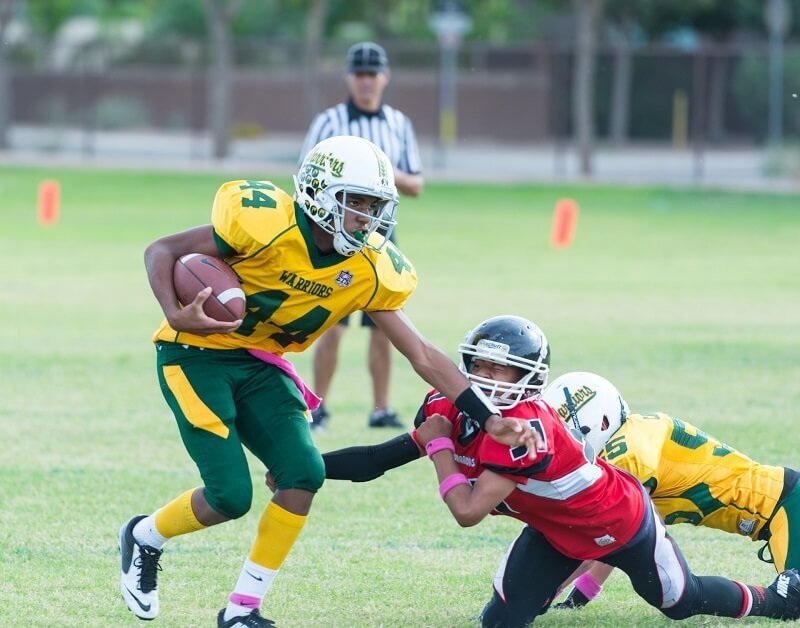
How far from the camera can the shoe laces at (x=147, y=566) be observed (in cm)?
460

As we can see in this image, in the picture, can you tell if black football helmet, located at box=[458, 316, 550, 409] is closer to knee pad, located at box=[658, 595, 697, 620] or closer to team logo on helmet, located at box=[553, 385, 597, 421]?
team logo on helmet, located at box=[553, 385, 597, 421]

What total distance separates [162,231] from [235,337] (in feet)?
46.7

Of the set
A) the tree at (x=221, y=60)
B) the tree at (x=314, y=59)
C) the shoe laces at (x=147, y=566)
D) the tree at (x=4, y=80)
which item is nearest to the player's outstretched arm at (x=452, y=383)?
the shoe laces at (x=147, y=566)

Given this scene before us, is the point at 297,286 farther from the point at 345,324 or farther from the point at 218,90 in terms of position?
the point at 218,90

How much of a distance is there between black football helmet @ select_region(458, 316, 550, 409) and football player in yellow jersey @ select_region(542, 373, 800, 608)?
35cm

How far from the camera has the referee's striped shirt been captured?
8484 millimetres

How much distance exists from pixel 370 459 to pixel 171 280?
0.92m

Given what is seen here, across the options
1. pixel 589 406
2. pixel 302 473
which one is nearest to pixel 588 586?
pixel 589 406

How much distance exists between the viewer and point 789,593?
15.6ft

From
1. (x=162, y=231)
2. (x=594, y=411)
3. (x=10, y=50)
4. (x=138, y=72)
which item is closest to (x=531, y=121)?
(x=138, y=72)

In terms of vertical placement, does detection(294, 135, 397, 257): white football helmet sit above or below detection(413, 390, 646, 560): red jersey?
above

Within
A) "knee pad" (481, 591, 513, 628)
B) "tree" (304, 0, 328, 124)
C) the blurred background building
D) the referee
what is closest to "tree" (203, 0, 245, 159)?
"tree" (304, 0, 328, 124)

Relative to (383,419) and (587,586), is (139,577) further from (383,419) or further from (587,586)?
(383,419)

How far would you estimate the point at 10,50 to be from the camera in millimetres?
39562
